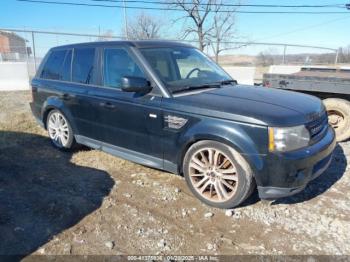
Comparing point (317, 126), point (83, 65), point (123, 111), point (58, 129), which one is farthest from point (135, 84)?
point (58, 129)

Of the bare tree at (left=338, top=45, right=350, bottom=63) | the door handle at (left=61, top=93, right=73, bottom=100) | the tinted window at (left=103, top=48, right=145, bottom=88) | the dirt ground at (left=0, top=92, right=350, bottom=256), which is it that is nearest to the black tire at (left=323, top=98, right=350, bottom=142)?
the dirt ground at (left=0, top=92, right=350, bottom=256)

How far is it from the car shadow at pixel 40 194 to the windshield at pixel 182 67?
158cm

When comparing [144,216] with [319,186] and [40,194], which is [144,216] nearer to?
[40,194]

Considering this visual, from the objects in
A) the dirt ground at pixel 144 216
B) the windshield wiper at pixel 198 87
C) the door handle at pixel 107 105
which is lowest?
the dirt ground at pixel 144 216

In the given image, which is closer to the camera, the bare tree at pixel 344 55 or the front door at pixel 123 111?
the front door at pixel 123 111

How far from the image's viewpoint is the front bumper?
2.88 m

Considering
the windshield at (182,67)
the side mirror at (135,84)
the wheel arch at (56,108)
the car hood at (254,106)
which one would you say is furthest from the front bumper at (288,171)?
the wheel arch at (56,108)

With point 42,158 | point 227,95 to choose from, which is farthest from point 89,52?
point 227,95

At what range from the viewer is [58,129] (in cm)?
509

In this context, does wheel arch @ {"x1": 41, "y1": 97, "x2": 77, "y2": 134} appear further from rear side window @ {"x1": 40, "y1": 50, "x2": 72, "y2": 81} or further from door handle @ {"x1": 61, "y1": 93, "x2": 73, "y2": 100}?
rear side window @ {"x1": 40, "y1": 50, "x2": 72, "y2": 81}

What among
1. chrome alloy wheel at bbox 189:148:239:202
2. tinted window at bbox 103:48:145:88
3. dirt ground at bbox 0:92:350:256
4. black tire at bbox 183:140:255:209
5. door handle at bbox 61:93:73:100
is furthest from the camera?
door handle at bbox 61:93:73:100

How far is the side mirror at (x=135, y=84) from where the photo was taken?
3445 millimetres

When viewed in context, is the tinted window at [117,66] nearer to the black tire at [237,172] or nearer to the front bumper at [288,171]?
the black tire at [237,172]

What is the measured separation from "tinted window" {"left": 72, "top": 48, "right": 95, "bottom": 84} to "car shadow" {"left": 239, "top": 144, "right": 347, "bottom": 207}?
9.04 feet
